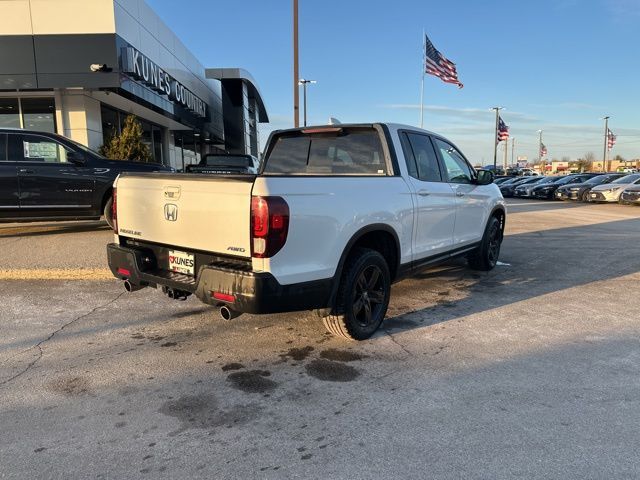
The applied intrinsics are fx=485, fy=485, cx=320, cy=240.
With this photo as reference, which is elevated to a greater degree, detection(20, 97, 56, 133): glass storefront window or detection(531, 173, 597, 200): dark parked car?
detection(20, 97, 56, 133): glass storefront window

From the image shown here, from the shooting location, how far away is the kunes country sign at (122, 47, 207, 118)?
47.6 feet

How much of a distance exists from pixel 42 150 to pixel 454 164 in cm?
702

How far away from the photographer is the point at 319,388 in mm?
3520

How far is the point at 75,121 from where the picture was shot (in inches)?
591

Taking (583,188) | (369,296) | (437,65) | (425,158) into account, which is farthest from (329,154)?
(583,188)

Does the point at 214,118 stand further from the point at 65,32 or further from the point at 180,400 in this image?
the point at 180,400

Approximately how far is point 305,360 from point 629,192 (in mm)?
22273

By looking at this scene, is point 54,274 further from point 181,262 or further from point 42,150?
point 181,262

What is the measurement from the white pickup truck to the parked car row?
2015cm

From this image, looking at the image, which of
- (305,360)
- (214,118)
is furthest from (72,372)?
(214,118)

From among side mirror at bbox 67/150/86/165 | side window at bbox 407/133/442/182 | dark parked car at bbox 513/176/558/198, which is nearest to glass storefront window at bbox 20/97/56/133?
side mirror at bbox 67/150/86/165

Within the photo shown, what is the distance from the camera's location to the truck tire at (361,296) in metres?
4.12

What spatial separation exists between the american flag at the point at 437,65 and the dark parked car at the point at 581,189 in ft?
29.2

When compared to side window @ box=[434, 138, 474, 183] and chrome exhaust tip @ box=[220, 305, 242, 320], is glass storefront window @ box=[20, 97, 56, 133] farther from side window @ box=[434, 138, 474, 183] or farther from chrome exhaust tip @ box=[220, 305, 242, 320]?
chrome exhaust tip @ box=[220, 305, 242, 320]
